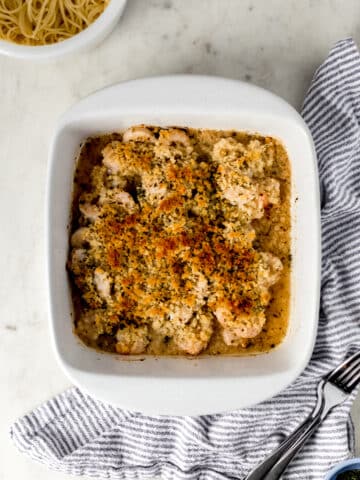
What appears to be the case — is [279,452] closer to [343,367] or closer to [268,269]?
[343,367]

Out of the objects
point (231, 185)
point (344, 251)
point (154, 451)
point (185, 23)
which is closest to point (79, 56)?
point (185, 23)

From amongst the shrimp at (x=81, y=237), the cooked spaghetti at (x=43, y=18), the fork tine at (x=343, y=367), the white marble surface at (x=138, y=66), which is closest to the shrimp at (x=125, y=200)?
the shrimp at (x=81, y=237)

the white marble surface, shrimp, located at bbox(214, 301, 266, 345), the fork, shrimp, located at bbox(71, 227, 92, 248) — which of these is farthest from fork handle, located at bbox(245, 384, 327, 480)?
shrimp, located at bbox(71, 227, 92, 248)

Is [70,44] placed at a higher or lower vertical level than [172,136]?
higher

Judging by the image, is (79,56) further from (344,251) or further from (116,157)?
(344,251)

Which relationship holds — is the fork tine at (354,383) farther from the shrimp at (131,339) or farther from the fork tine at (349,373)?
the shrimp at (131,339)

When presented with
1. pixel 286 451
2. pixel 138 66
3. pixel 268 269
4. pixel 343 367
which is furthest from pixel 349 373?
pixel 138 66
